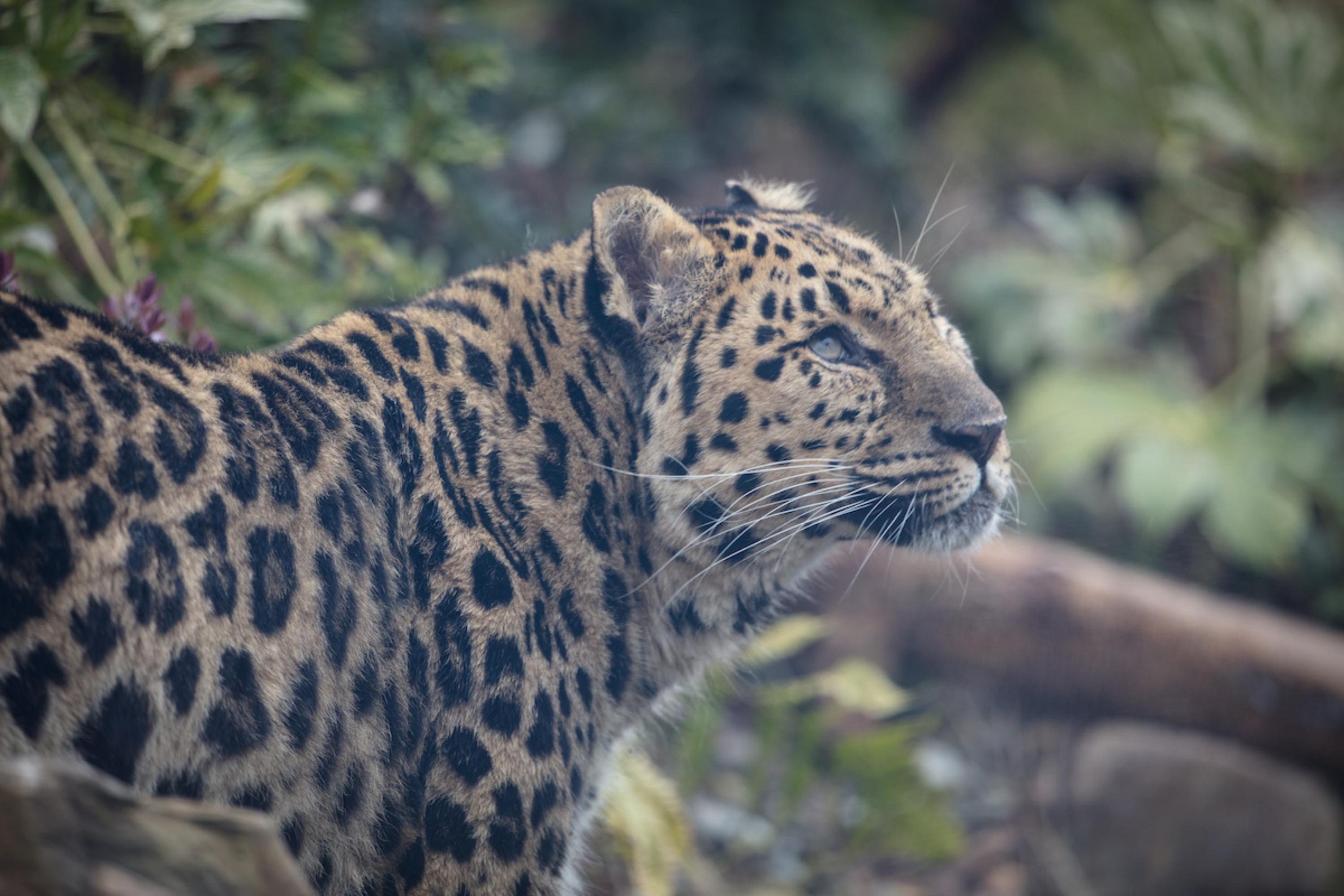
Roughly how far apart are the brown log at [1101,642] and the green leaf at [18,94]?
5413 millimetres

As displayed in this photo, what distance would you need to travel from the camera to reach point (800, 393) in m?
3.70

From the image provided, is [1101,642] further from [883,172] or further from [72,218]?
[72,218]

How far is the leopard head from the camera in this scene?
368 cm

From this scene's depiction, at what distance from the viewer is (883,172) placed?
1032 centimetres

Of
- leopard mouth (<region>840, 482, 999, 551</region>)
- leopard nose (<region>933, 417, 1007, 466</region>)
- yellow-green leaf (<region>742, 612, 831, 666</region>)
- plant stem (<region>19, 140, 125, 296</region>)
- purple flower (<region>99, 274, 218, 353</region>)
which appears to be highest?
plant stem (<region>19, 140, 125, 296</region>)

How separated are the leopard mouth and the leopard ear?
38.8 inches

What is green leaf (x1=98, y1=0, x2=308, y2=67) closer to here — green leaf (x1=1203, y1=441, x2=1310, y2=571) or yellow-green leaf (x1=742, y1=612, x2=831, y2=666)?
yellow-green leaf (x1=742, y1=612, x2=831, y2=666)

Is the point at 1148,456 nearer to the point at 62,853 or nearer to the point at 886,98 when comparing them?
the point at 886,98

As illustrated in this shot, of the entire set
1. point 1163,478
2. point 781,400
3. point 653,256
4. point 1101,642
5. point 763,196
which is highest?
point 763,196

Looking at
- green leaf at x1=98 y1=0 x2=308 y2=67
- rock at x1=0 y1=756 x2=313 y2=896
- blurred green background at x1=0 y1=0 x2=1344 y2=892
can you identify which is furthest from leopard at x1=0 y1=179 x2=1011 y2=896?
green leaf at x1=98 y1=0 x2=308 y2=67

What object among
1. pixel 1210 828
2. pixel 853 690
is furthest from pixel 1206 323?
pixel 853 690

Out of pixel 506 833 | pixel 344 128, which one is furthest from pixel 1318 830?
pixel 344 128

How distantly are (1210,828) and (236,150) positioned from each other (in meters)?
7.47

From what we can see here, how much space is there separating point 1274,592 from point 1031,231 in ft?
14.7
